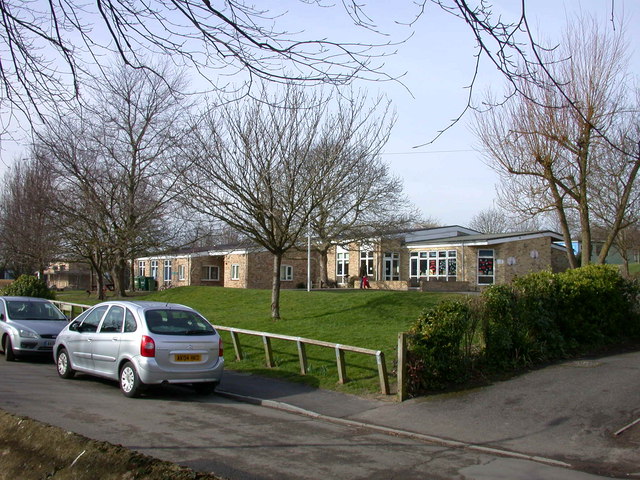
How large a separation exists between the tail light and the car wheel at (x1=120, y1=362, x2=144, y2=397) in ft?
1.16

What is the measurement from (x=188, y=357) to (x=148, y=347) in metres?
0.69

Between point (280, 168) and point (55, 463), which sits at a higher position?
point (280, 168)

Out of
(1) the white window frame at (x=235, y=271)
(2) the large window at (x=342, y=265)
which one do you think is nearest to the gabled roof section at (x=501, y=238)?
(2) the large window at (x=342, y=265)

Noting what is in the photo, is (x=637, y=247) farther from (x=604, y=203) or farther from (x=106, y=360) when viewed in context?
(x=106, y=360)

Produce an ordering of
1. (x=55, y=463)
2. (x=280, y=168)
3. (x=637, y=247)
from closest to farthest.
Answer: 1. (x=55, y=463)
2. (x=280, y=168)
3. (x=637, y=247)

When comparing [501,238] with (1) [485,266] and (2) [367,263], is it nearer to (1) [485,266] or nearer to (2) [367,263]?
(1) [485,266]

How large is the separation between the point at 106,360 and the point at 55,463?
836 centimetres

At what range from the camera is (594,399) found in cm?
983

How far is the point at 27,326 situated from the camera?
14844mm

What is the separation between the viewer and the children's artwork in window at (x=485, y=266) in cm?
4081

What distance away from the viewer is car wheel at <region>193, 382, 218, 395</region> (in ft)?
36.3

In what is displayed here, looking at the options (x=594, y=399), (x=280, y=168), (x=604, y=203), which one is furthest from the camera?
(x=604, y=203)

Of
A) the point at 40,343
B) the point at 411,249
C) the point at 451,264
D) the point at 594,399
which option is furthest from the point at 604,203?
the point at 411,249

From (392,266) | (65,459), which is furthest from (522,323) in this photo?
(392,266)
